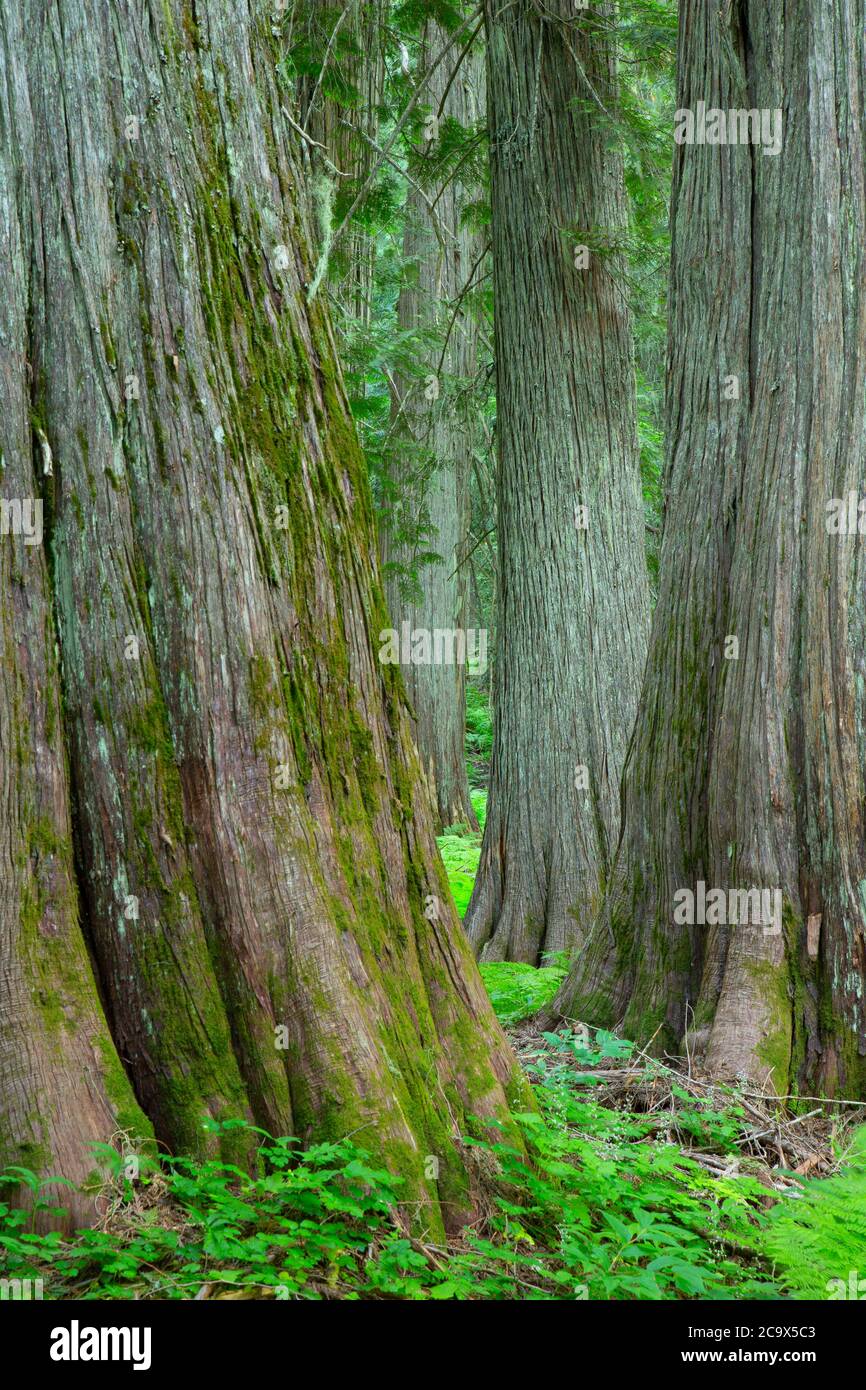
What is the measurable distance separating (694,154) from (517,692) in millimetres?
3606

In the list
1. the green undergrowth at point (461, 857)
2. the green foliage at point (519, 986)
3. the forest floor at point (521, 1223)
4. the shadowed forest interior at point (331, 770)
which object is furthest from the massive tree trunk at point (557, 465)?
the forest floor at point (521, 1223)

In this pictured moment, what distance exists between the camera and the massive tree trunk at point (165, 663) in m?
3.03

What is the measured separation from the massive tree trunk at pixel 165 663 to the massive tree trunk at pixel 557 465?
4.46 metres

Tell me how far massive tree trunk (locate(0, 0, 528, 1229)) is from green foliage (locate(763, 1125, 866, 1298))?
0.90m

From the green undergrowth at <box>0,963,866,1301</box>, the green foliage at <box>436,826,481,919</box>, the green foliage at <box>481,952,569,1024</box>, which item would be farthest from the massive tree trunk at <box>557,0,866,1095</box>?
the green foliage at <box>436,826,481,919</box>

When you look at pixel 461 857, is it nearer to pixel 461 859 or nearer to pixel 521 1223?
pixel 461 859

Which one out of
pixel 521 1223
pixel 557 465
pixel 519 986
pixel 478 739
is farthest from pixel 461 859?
pixel 478 739

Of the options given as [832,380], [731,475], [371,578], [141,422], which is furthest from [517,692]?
[141,422]

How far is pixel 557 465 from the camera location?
779 cm

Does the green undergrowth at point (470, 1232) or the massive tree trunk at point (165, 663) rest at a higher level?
the massive tree trunk at point (165, 663)

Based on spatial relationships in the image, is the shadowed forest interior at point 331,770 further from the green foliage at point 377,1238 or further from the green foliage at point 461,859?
the green foliage at point 461,859

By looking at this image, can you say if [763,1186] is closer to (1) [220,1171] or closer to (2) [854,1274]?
(2) [854,1274]

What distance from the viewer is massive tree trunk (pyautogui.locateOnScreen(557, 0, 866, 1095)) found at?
184 inches

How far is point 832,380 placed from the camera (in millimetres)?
4812
